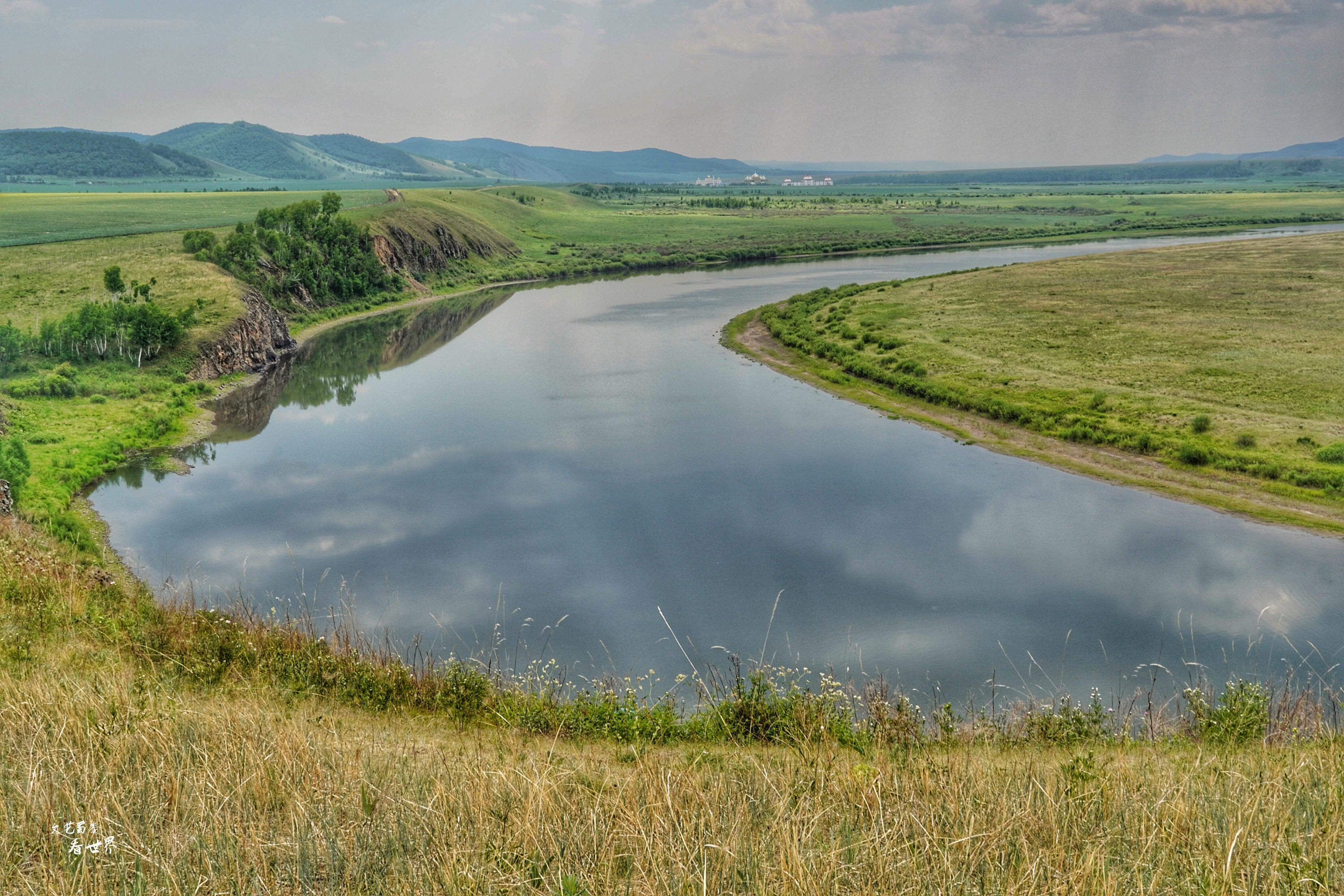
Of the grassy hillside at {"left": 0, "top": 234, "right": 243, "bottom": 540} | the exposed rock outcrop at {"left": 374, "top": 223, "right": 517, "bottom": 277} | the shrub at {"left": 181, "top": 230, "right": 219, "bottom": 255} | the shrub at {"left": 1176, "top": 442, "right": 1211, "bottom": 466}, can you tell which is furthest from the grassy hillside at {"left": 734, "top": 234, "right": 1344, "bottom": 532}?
the exposed rock outcrop at {"left": 374, "top": 223, "right": 517, "bottom": 277}

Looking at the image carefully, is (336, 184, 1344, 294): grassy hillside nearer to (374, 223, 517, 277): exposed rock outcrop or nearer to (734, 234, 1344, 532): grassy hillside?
(374, 223, 517, 277): exposed rock outcrop

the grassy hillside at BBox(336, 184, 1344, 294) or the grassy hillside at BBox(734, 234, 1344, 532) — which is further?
the grassy hillside at BBox(336, 184, 1344, 294)

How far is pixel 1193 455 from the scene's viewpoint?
26.9 metres

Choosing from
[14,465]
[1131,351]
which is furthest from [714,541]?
[1131,351]

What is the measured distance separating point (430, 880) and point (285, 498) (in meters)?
23.6

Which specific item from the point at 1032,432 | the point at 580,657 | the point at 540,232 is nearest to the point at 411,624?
the point at 580,657

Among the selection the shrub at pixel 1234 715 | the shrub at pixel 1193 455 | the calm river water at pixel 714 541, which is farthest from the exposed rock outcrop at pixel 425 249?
the shrub at pixel 1234 715

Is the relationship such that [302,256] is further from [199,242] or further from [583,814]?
[583,814]

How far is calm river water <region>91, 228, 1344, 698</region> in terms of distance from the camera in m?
17.0

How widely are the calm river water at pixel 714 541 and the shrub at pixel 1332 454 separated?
17.6 feet

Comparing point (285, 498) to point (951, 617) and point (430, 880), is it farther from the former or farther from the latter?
point (430, 880)

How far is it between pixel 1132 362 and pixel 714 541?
2731 centimetres

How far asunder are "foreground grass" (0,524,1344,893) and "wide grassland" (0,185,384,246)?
68177 millimetres

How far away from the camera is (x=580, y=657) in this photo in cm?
1639
